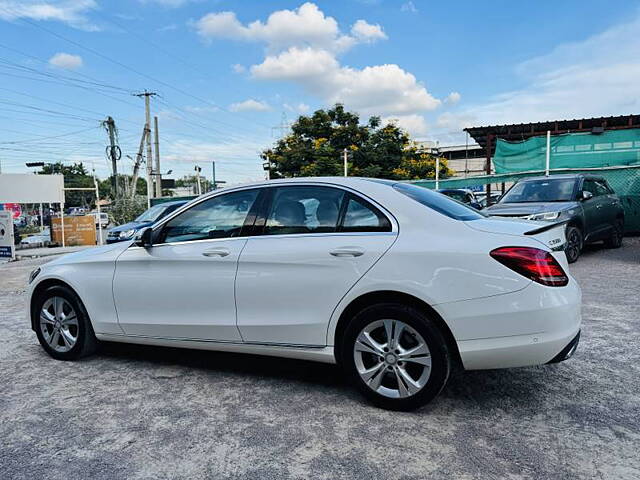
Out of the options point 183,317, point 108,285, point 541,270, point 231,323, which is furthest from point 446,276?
point 108,285

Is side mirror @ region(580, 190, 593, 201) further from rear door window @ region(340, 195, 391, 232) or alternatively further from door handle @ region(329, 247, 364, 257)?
door handle @ region(329, 247, 364, 257)

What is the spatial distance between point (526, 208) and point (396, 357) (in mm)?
6222

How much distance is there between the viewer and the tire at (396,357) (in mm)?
3082

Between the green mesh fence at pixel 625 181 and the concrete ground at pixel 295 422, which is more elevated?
the green mesh fence at pixel 625 181

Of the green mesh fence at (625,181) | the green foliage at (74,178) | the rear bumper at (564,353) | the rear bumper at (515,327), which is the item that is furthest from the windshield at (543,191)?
the green foliage at (74,178)

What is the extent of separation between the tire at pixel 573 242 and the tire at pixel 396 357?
6.75m

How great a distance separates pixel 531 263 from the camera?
117 inches

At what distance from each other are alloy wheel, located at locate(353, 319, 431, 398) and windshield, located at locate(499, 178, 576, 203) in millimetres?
7008

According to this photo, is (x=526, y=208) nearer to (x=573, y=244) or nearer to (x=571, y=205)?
(x=571, y=205)

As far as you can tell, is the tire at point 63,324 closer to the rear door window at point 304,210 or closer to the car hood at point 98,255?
the car hood at point 98,255

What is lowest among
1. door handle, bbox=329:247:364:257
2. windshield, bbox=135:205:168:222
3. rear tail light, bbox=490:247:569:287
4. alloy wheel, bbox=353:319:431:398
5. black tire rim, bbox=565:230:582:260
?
alloy wheel, bbox=353:319:431:398

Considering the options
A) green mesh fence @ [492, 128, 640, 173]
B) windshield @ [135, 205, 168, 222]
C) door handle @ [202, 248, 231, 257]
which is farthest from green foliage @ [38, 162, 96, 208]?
door handle @ [202, 248, 231, 257]

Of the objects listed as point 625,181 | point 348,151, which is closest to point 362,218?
point 625,181

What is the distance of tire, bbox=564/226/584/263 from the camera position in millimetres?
8816
